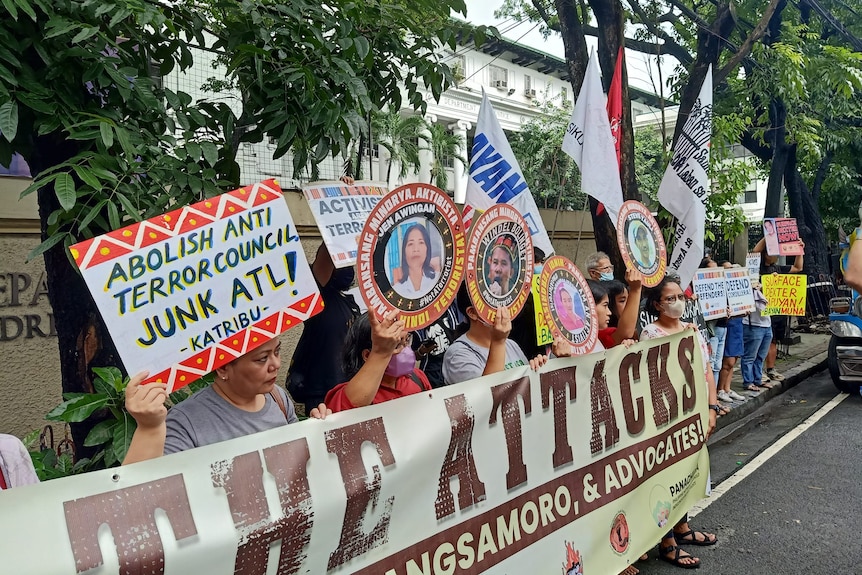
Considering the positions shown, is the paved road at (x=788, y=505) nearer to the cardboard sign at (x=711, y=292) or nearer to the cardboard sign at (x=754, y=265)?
the cardboard sign at (x=711, y=292)

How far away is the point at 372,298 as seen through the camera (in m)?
2.22

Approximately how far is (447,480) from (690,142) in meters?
3.71

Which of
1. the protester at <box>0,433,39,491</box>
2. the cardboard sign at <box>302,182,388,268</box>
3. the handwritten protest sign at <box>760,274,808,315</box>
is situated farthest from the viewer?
the handwritten protest sign at <box>760,274,808,315</box>

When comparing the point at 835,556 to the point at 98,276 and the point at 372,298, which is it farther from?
the point at 98,276

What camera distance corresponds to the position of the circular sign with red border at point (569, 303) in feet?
9.98

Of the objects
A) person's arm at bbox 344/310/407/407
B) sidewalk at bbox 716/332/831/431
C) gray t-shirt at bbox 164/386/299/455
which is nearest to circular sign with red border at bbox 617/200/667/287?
person's arm at bbox 344/310/407/407

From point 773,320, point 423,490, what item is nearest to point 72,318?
point 423,490

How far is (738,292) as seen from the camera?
752cm

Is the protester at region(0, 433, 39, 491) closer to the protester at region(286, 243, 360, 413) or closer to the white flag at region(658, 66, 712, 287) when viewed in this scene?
the protester at region(286, 243, 360, 413)

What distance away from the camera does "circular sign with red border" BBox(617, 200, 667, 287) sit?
11.4 feet

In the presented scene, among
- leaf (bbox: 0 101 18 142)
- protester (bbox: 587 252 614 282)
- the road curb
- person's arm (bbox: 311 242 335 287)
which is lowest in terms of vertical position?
the road curb

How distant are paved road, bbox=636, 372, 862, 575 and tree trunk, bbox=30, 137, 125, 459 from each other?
292cm

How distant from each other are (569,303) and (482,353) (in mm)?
471

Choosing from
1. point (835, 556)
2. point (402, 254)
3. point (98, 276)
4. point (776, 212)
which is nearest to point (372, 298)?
point (402, 254)
